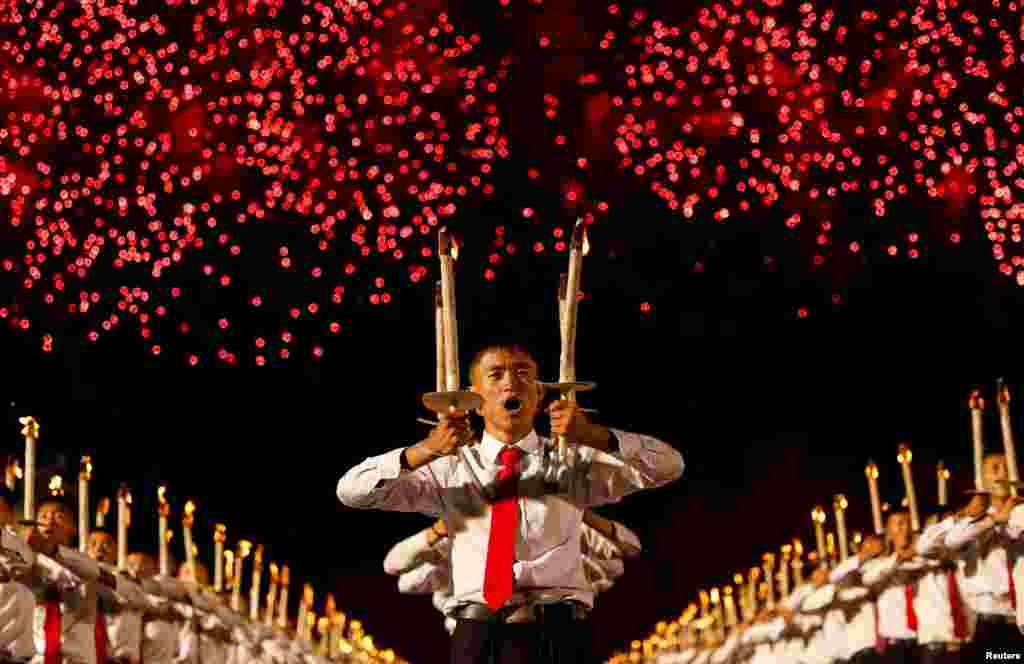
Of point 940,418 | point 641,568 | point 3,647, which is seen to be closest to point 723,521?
point 641,568

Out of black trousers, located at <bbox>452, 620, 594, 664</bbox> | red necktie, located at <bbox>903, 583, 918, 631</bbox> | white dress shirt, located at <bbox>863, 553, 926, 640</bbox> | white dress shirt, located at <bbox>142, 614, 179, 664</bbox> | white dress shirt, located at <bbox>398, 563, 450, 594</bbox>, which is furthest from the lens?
white dress shirt, located at <bbox>142, 614, 179, 664</bbox>

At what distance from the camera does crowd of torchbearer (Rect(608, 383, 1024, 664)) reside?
30.1ft

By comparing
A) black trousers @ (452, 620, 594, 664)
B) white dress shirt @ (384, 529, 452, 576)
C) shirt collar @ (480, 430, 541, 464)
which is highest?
shirt collar @ (480, 430, 541, 464)

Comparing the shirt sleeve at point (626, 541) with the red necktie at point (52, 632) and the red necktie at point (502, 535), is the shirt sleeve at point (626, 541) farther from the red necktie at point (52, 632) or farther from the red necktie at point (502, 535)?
the red necktie at point (52, 632)

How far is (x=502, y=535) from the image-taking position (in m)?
5.38

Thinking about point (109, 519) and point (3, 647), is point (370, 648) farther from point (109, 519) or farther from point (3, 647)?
point (3, 647)

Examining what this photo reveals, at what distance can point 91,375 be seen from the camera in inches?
544

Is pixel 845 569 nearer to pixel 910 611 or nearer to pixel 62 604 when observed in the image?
pixel 910 611

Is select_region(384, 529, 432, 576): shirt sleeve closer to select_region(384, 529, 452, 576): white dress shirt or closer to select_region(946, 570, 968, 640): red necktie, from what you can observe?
select_region(384, 529, 452, 576): white dress shirt

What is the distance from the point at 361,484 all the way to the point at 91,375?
29.0 ft

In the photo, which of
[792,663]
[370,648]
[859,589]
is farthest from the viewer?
[370,648]

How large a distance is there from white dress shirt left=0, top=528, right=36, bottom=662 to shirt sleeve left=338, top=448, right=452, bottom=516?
3524 millimetres

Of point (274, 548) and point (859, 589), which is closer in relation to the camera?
point (859, 589)

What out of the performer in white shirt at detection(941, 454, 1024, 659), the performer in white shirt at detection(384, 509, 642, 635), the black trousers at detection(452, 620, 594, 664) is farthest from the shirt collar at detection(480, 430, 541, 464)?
the performer in white shirt at detection(941, 454, 1024, 659)
